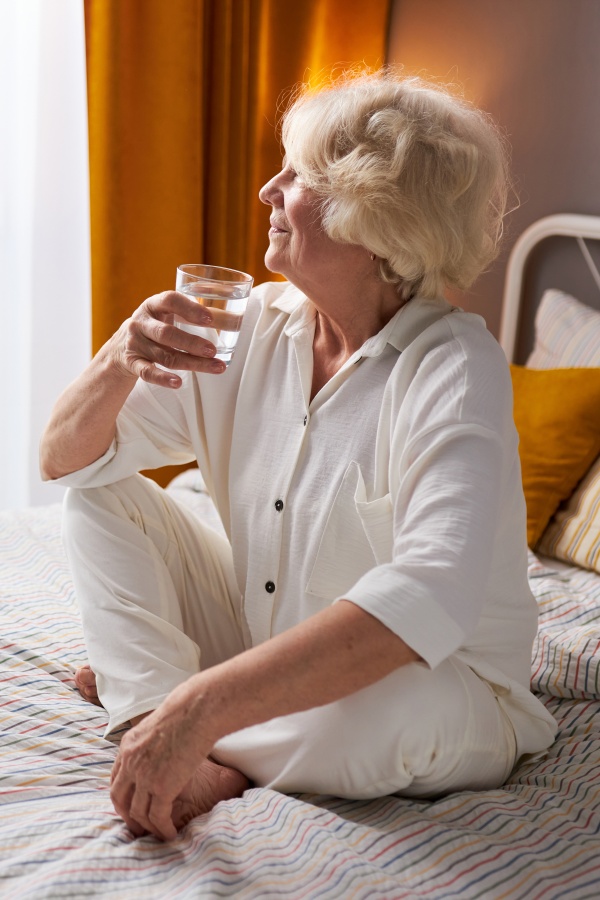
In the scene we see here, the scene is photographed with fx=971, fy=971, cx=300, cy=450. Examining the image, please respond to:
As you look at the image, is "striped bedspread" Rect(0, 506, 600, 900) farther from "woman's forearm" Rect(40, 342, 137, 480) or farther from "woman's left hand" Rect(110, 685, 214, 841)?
"woman's forearm" Rect(40, 342, 137, 480)

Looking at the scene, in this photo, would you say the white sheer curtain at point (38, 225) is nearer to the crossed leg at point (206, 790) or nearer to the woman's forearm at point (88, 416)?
the woman's forearm at point (88, 416)

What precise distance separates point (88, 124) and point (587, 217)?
1.41 meters

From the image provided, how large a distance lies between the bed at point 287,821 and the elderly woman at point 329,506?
0.04m

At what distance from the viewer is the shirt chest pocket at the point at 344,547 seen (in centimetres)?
A: 135

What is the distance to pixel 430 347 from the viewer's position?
134 cm

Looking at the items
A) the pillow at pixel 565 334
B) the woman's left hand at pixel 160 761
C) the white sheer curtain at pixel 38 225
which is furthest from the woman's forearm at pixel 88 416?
the white sheer curtain at pixel 38 225

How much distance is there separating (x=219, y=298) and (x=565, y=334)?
135cm

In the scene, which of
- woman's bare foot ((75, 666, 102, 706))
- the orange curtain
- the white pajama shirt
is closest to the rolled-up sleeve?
the white pajama shirt

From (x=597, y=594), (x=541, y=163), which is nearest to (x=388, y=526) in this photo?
(x=597, y=594)

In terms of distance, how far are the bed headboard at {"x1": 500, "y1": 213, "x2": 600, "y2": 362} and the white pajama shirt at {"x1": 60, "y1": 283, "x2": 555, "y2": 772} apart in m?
1.19

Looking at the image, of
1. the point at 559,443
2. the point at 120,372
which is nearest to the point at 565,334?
the point at 559,443

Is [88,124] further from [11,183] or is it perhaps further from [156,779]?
[156,779]

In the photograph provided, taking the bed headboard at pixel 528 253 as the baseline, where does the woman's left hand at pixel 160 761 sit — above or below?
below

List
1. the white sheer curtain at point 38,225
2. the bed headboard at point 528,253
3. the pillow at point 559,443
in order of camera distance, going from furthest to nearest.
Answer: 1. the white sheer curtain at point 38,225
2. the bed headboard at point 528,253
3. the pillow at point 559,443
